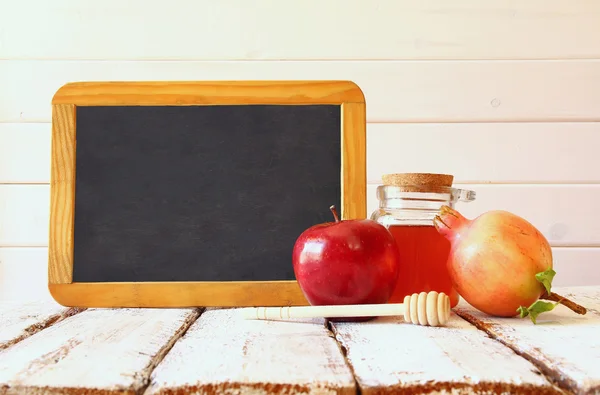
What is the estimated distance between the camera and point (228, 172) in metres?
0.83

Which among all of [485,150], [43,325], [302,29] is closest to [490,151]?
[485,150]

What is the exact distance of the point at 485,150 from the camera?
4.55ft

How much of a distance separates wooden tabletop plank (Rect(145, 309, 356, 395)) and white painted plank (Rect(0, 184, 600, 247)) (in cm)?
84

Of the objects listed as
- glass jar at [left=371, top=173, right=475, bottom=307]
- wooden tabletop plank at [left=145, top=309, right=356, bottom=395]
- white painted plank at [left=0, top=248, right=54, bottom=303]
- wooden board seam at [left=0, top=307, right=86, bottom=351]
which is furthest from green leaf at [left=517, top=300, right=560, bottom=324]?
white painted plank at [left=0, top=248, right=54, bottom=303]

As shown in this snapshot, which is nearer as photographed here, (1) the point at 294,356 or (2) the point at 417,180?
(1) the point at 294,356

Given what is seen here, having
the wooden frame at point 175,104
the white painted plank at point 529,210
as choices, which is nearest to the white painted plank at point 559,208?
the white painted plank at point 529,210

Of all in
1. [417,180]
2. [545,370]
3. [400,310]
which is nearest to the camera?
[545,370]

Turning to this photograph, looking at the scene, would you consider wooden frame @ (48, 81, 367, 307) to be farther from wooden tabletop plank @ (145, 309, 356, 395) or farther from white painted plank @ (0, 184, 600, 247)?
white painted plank @ (0, 184, 600, 247)

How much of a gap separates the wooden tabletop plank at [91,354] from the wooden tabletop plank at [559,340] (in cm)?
33

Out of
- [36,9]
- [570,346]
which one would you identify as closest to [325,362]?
[570,346]

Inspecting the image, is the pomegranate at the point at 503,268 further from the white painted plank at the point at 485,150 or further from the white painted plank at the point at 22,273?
the white painted plank at the point at 22,273

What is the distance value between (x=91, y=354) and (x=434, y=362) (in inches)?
12.0

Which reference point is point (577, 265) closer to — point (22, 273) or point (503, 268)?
point (503, 268)

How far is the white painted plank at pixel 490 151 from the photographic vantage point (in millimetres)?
1383
